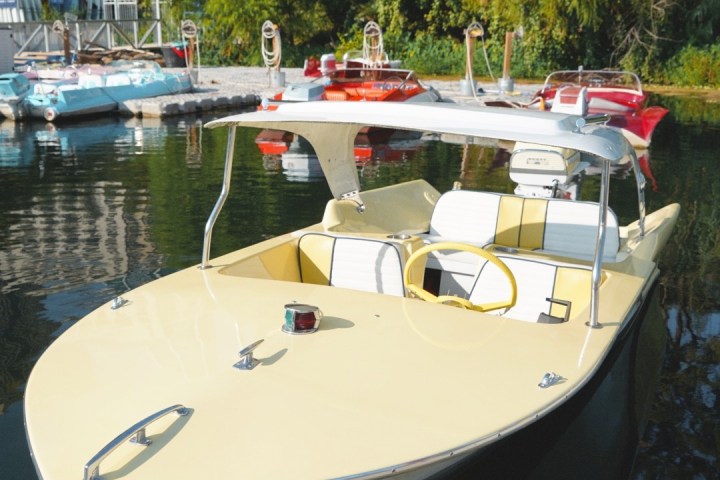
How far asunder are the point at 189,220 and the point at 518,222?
204 inches

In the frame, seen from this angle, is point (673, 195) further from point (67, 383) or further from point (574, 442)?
point (67, 383)

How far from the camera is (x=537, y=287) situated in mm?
4770

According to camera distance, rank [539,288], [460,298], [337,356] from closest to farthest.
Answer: [337,356] → [460,298] → [539,288]

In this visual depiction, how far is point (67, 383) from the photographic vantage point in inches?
131

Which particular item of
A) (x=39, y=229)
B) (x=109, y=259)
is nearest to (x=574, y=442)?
(x=109, y=259)

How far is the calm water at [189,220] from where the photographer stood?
533 cm

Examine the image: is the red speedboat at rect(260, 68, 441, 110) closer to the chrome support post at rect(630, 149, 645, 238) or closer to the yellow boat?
the chrome support post at rect(630, 149, 645, 238)

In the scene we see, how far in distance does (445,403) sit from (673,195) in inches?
395

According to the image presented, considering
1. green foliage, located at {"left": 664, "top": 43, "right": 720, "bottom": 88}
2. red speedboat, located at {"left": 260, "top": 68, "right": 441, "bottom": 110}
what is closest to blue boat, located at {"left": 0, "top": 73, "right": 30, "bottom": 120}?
red speedboat, located at {"left": 260, "top": 68, "right": 441, "bottom": 110}

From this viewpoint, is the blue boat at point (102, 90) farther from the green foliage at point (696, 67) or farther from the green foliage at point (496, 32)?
the green foliage at point (696, 67)

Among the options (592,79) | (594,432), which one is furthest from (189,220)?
(592,79)

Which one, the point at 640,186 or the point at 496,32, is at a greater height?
the point at 496,32

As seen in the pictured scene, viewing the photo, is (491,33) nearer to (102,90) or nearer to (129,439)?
(102,90)

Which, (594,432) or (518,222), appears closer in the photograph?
(594,432)
